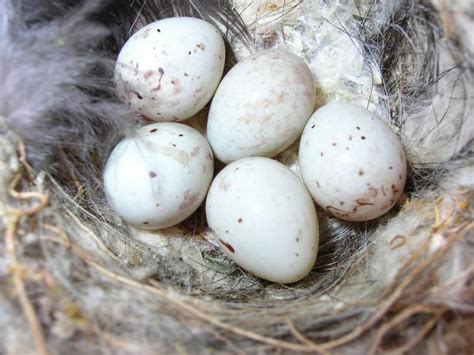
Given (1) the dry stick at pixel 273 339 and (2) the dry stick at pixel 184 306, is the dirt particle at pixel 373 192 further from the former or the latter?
(2) the dry stick at pixel 184 306

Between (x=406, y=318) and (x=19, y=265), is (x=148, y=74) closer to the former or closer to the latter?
(x=19, y=265)

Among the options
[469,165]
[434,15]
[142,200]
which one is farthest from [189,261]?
[434,15]

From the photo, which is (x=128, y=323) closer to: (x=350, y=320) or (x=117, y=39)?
(x=350, y=320)

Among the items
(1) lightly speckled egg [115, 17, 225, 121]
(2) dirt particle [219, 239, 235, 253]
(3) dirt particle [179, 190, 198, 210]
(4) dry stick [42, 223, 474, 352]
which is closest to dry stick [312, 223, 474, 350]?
(4) dry stick [42, 223, 474, 352]

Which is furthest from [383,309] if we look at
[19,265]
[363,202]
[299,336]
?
[19,265]

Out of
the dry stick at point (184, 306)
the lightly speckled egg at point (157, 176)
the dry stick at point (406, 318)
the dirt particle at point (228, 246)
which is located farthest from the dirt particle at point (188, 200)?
the dry stick at point (406, 318)

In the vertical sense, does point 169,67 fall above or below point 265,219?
above
